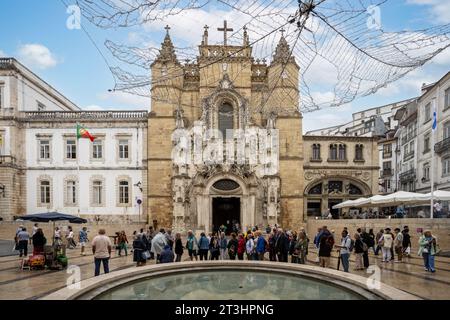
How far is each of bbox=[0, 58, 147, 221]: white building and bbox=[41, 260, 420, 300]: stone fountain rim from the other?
74.1 feet

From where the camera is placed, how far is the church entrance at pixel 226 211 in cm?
3559

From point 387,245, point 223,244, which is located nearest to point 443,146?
point 387,245

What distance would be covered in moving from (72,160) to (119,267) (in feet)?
71.9

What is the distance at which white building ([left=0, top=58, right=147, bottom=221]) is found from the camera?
33.6m

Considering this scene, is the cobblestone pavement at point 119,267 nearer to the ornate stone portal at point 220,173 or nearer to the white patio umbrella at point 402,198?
the white patio umbrella at point 402,198

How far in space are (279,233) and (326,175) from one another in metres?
25.4

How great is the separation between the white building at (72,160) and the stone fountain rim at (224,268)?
22586mm

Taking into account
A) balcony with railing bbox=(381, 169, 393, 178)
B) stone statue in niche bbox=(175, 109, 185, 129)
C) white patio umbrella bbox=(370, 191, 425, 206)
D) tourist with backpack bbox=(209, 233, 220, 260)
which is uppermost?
stone statue in niche bbox=(175, 109, 185, 129)

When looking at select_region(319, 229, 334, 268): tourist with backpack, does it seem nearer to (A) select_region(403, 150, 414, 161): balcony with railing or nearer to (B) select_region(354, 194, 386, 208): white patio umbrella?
(B) select_region(354, 194, 386, 208): white patio umbrella

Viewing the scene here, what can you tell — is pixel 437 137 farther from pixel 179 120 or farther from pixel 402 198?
pixel 179 120

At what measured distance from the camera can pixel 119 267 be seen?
15.2 m

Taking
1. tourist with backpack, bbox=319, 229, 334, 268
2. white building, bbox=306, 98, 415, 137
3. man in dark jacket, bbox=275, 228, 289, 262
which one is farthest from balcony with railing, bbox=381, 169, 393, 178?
tourist with backpack, bbox=319, 229, 334, 268

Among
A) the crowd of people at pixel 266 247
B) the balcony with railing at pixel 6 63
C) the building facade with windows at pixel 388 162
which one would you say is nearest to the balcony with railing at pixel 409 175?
the building facade with windows at pixel 388 162
